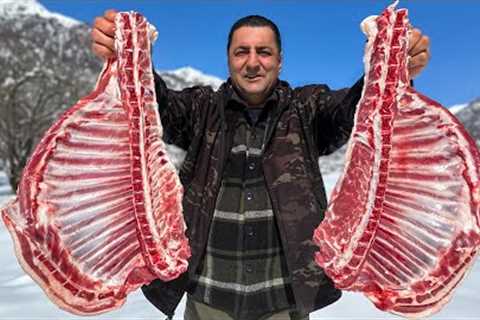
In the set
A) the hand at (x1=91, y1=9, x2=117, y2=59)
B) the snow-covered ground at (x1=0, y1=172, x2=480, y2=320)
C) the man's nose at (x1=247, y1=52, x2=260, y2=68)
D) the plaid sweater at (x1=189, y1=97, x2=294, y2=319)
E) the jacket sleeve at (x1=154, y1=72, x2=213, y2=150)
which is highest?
the hand at (x1=91, y1=9, x2=117, y2=59)

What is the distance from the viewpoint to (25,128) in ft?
67.7

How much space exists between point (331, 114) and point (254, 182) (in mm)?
397

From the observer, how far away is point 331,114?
2211 mm

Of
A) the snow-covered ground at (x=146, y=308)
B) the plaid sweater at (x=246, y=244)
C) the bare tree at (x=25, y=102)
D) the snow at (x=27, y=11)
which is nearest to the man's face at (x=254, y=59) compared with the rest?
the plaid sweater at (x=246, y=244)

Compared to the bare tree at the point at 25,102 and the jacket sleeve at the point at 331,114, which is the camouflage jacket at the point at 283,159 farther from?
the bare tree at the point at 25,102

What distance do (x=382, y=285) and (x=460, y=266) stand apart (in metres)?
0.28

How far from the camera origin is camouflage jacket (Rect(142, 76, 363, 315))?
7.08 ft

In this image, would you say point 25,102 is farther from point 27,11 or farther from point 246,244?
point 27,11

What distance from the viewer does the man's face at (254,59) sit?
213 centimetres

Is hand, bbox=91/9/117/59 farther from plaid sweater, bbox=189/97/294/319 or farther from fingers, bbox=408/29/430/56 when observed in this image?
fingers, bbox=408/29/430/56

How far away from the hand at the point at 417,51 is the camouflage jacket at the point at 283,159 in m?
0.21

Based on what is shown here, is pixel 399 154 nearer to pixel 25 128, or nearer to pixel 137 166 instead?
pixel 137 166

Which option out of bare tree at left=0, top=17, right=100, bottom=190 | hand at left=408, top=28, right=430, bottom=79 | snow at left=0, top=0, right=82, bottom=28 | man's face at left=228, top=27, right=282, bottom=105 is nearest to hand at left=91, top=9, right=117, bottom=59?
man's face at left=228, top=27, right=282, bottom=105

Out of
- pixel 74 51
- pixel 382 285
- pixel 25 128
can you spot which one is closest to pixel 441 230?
pixel 382 285
